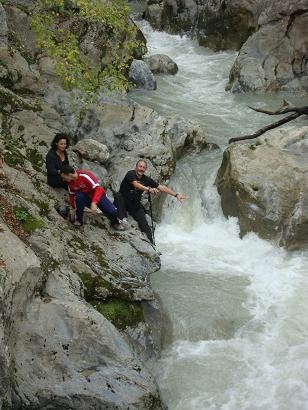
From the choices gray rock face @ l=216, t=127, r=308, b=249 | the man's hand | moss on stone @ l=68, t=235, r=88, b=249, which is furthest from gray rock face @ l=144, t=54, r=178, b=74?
moss on stone @ l=68, t=235, r=88, b=249

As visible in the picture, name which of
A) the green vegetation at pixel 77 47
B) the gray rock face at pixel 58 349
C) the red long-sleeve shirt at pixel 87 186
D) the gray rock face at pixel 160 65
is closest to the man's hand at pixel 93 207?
the red long-sleeve shirt at pixel 87 186

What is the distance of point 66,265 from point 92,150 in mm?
6217

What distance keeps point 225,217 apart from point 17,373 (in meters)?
9.79

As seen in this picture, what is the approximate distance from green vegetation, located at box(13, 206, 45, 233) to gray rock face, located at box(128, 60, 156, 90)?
50.6 feet

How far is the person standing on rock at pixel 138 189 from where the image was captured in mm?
12539

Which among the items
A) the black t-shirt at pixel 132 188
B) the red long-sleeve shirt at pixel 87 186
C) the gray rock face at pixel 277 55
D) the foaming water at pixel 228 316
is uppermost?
the gray rock face at pixel 277 55

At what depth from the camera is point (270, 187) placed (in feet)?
50.3

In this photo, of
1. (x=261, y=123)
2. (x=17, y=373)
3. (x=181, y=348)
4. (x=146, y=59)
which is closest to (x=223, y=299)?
(x=181, y=348)

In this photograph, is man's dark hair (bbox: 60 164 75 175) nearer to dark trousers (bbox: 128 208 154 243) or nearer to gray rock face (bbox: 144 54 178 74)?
dark trousers (bbox: 128 208 154 243)

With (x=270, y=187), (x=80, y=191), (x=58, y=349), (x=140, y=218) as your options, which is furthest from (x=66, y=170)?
(x=270, y=187)

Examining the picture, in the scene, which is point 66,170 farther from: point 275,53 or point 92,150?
point 275,53

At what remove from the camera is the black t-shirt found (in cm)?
1279

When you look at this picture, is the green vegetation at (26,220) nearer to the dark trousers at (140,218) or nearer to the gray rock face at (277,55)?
the dark trousers at (140,218)

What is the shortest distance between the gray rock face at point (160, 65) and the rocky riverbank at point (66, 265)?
10.2 metres
